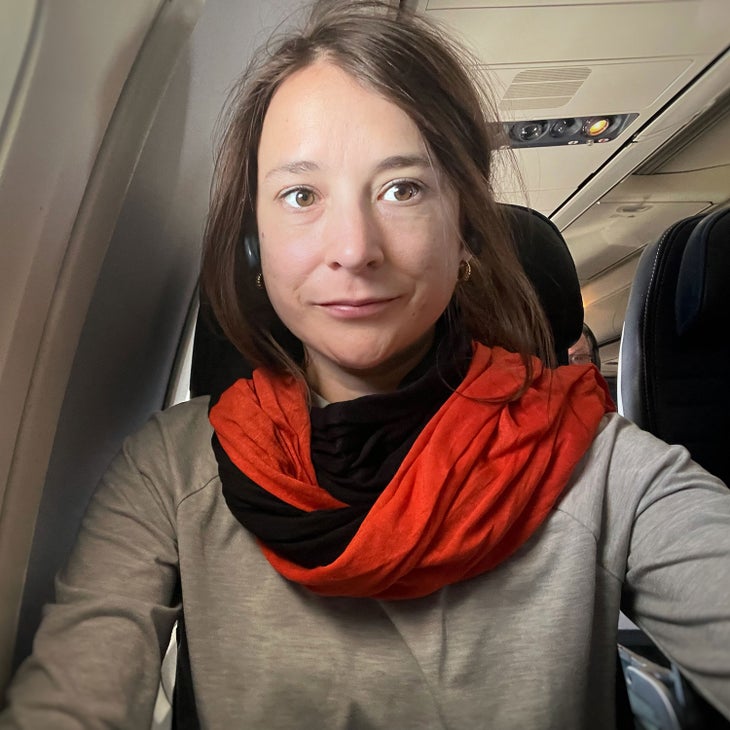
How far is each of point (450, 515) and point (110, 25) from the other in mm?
586

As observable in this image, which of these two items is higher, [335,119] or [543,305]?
[335,119]

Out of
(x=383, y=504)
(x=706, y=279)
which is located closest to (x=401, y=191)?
(x=383, y=504)

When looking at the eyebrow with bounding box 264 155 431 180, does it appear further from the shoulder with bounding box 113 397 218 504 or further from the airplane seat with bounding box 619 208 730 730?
the airplane seat with bounding box 619 208 730 730

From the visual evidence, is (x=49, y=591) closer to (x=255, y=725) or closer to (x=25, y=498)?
(x=25, y=498)

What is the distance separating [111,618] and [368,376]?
38cm

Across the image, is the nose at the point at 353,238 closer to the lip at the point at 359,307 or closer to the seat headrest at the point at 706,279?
the lip at the point at 359,307

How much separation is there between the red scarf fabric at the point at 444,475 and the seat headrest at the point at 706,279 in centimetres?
63

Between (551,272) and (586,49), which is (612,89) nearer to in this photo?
(586,49)

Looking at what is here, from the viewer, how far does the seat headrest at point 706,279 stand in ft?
4.14

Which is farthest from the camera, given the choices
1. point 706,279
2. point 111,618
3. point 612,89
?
point 612,89

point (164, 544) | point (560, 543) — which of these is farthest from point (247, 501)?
point (560, 543)

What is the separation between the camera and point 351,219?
64cm

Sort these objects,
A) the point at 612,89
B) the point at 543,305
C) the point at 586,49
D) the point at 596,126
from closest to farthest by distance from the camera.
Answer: the point at 543,305 → the point at 586,49 → the point at 612,89 → the point at 596,126

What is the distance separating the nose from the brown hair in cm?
12
